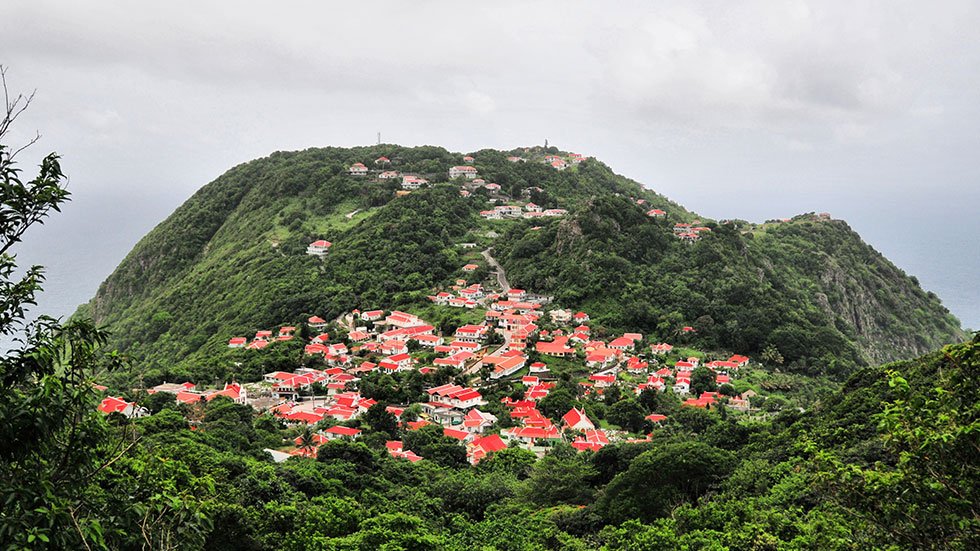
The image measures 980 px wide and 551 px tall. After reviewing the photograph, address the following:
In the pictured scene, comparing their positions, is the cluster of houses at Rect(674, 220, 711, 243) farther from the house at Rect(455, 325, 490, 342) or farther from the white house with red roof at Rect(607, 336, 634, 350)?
the house at Rect(455, 325, 490, 342)

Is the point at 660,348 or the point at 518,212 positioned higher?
the point at 518,212

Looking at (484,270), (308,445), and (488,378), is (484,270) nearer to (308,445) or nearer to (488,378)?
(488,378)

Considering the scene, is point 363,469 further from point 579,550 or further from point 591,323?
point 591,323

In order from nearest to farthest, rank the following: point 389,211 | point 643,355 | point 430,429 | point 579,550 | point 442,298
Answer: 1. point 579,550
2. point 430,429
3. point 643,355
4. point 442,298
5. point 389,211

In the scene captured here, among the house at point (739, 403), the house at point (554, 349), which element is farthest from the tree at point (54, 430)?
the house at point (554, 349)

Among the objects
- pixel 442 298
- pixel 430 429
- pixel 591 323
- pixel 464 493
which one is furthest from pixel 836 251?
pixel 464 493

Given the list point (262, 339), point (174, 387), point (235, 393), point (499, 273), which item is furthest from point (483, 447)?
point (499, 273)
